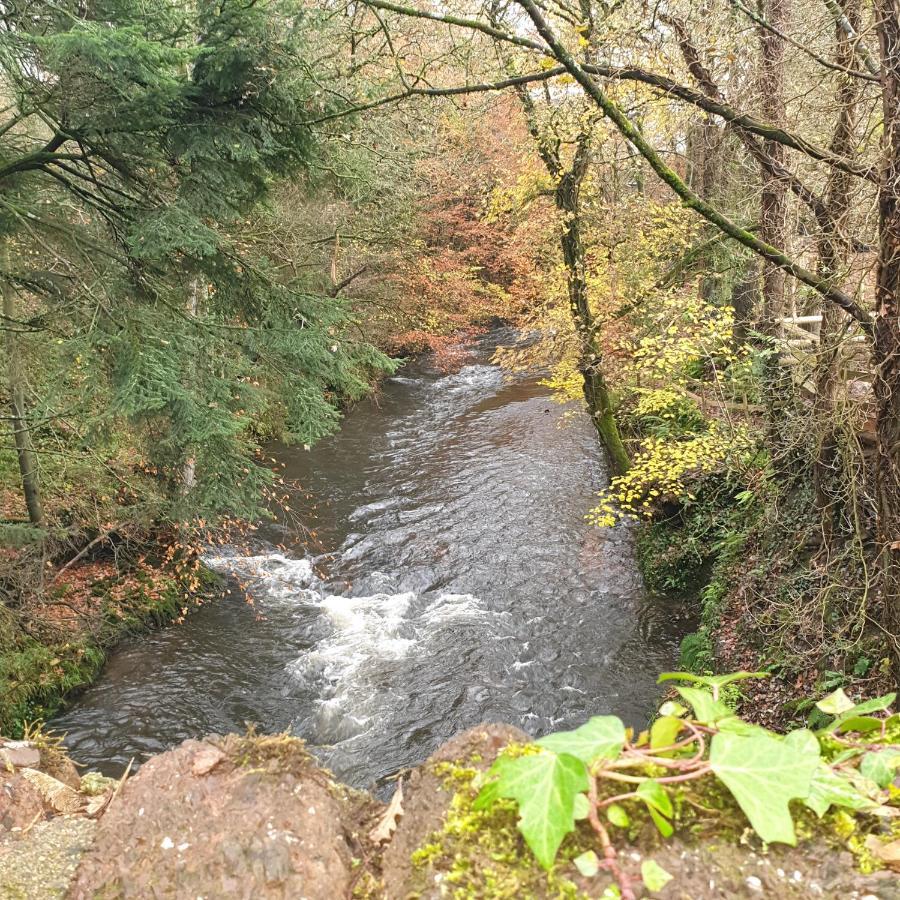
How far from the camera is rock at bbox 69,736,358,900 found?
4.26 ft

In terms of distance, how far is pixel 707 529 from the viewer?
8641 mm

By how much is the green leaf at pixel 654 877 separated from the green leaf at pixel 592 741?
0.17m

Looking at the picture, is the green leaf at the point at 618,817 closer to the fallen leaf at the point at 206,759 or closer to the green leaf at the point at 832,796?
the green leaf at the point at 832,796

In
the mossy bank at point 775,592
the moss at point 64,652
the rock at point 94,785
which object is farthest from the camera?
the moss at point 64,652

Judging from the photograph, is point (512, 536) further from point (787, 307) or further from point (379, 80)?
point (379, 80)

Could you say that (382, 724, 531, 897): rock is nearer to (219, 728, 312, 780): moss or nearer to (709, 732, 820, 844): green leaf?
(219, 728, 312, 780): moss

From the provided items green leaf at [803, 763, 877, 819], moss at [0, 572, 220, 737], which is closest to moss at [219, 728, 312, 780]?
green leaf at [803, 763, 877, 819]

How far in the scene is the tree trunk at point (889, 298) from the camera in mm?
2930

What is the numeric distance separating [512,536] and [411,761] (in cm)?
510

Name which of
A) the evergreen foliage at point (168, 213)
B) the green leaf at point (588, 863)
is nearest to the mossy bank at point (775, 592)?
the green leaf at point (588, 863)

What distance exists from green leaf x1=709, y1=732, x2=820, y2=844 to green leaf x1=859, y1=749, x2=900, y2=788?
0.47ft

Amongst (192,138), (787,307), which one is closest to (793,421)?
(787,307)

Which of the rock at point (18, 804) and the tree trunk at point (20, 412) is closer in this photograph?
the rock at point (18, 804)

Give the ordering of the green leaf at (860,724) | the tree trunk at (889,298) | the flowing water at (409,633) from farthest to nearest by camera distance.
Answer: the flowing water at (409,633) → the tree trunk at (889,298) → the green leaf at (860,724)
